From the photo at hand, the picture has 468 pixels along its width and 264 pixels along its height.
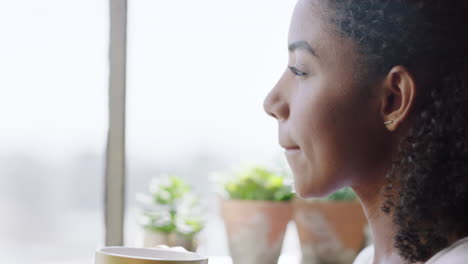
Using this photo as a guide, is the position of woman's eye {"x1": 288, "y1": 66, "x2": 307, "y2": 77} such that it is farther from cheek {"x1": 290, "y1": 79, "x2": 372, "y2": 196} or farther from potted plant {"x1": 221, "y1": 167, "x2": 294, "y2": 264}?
potted plant {"x1": 221, "y1": 167, "x2": 294, "y2": 264}

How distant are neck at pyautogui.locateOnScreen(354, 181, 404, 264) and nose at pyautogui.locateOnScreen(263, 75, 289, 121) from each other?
11 centimetres

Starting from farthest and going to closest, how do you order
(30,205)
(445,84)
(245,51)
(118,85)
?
(245,51)
(30,205)
(118,85)
(445,84)

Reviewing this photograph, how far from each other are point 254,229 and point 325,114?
26.2 inches

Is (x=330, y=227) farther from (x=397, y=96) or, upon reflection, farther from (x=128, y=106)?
(x=397, y=96)

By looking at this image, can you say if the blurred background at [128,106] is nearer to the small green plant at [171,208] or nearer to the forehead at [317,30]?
the small green plant at [171,208]

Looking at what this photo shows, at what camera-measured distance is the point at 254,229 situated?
1.19m

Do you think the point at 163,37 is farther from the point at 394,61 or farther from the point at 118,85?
the point at 394,61

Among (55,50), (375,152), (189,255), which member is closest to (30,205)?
(55,50)

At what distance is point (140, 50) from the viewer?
1.29 metres

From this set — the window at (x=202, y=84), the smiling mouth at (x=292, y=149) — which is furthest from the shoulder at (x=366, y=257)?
the window at (x=202, y=84)

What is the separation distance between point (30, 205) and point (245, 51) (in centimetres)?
60

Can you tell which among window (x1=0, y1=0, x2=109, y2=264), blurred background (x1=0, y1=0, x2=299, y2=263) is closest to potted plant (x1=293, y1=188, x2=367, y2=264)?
blurred background (x1=0, y1=0, x2=299, y2=263)

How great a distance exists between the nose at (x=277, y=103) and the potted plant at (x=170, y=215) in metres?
0.63

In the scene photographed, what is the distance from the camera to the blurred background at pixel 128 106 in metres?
1.15
